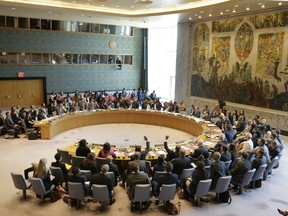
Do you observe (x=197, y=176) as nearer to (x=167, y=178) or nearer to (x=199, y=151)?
(x=167, y=178)

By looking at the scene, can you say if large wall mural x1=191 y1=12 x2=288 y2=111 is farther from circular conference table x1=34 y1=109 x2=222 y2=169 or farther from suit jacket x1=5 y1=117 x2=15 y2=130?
suit jacket x1=5 y1=117 x2=15 y2=130

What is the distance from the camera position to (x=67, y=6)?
15.1m

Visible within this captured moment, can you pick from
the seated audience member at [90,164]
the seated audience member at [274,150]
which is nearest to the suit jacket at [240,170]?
the seated audience member at [274,150]

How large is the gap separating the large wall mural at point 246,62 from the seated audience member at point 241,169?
7.87m

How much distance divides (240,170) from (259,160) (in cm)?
67

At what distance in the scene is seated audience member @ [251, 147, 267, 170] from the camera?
7.43 m

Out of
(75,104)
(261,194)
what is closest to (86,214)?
(261,194)

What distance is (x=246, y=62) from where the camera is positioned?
1553 cm

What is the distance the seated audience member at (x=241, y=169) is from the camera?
23.4ft

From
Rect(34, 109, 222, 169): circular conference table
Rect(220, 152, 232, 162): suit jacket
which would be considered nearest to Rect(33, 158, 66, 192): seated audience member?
Rect(34, 109, 222, 169): circular conference table

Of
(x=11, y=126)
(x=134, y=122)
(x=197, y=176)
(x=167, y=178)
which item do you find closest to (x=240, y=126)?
(x=197, y=176)

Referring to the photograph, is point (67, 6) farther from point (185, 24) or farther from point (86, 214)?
point (86, 214)

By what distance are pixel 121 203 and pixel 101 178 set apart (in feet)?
3.22

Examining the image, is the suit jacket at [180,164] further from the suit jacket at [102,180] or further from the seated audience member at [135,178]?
the suit jacket at [102,180]
